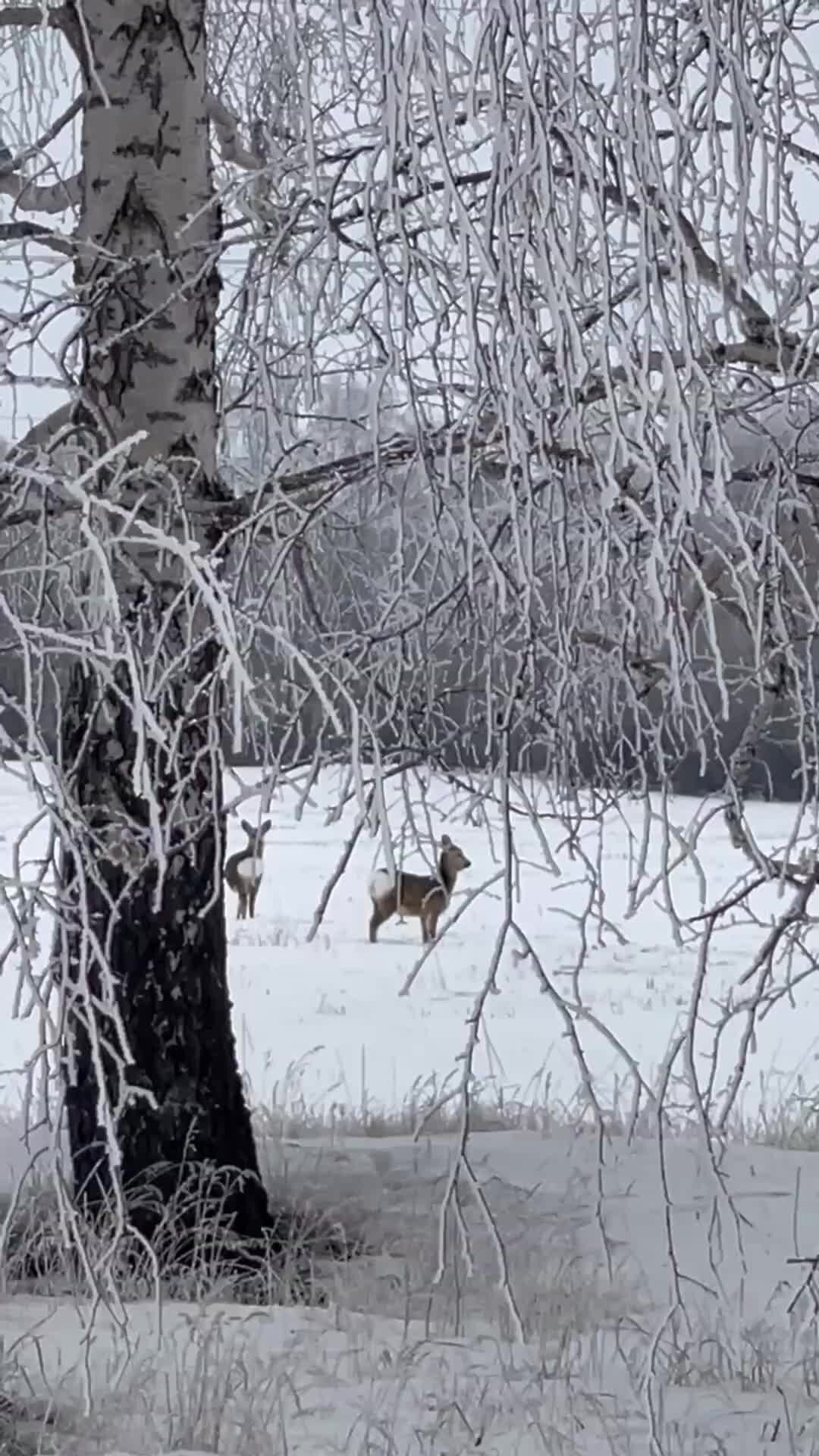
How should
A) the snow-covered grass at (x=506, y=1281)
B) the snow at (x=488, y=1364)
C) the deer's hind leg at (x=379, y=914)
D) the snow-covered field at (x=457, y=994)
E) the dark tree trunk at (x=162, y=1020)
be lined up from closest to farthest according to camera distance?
the snow-covered grass at (x=506, y=1281) → the snow at (x=488, y=1364) → the dark tree trunk at (x=162, y=1020) → the snow-covered field at (x=457, y=994) → the deer's hind leg at (x=379, y=914)

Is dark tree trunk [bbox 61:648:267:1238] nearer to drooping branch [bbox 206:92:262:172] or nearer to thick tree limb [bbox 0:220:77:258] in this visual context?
thick tree limb [bbox 0:220:77:258]

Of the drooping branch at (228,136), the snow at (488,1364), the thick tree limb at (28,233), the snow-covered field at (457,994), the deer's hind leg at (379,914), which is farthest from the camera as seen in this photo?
the deer's hind leg at (379,914)

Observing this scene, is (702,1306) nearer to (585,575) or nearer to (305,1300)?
(305,1300)

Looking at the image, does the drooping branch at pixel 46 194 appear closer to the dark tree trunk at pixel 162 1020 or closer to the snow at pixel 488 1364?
the dark tree trunk at pixel 162 1020

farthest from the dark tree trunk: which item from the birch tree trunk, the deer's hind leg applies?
the deer's hind leg

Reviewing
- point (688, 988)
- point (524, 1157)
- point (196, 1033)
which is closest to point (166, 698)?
point (196, 1033)

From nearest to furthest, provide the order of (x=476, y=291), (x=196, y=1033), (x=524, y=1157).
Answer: (x=476, y=291), (x=196, y=1033), (x=524, y=1157)

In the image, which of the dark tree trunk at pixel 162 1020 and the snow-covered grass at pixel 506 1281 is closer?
the snow-covered grass at pixel 506 1281

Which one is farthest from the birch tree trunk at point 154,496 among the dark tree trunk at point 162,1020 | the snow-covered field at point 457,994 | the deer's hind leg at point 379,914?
the deer's hind leg at point 379,914

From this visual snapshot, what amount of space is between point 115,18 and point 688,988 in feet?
20.7

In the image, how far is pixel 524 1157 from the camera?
539cm

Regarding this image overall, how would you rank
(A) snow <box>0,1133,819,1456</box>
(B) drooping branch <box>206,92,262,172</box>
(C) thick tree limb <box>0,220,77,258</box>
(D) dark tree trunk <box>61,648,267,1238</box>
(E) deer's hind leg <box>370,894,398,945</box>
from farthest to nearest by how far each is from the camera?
(E) deer's hind leg <box>370,894,398,945</box> → (B) drooping branch <box>206,92,262,172</box> → (D) dark tree trunk <box>61,648,267,1238</box> → (C) thick tree limb <box>0,220,77,258</box> → (A) snow <box>0,1133,819,1456</box>

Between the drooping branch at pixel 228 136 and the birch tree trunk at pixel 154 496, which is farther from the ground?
the drooping branch at pixel 228 136

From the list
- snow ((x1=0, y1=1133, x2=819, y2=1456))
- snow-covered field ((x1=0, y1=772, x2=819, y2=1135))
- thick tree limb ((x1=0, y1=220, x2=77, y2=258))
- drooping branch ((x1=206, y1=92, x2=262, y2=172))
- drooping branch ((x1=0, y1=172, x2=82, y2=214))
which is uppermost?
drooping branch ((x1=206, y1=92, x2=262, y2=172))
